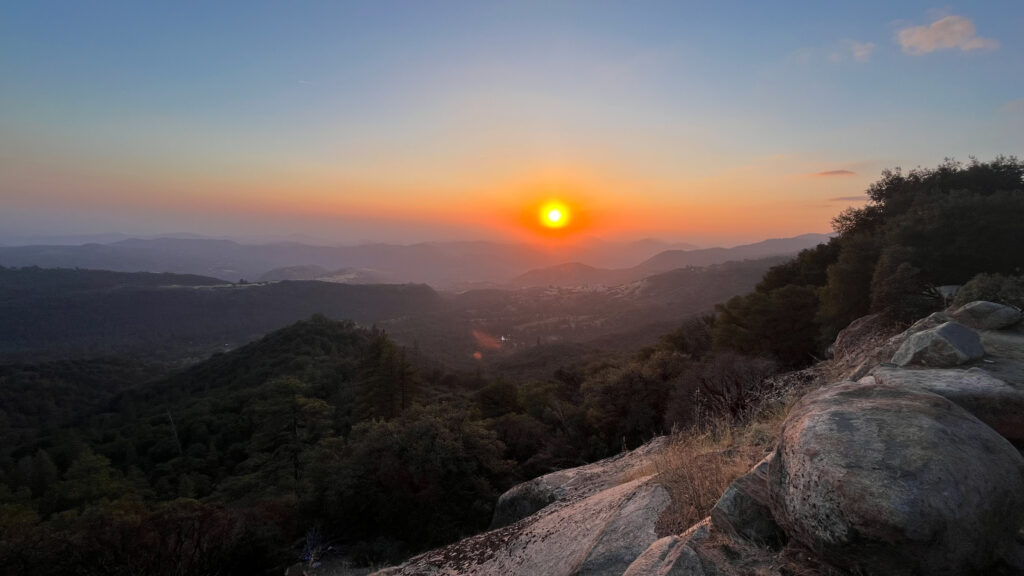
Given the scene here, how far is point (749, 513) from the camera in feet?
11.9

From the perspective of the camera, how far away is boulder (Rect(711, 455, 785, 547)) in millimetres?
3506

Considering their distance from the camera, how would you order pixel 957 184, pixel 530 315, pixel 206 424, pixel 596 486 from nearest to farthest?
pixel 596 486, pixel 957 184, pixel 206 424, pixel 530 315

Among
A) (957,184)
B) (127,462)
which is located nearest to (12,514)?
(127,462)

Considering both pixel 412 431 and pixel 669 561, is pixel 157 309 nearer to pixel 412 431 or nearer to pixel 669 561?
pixel 412 431

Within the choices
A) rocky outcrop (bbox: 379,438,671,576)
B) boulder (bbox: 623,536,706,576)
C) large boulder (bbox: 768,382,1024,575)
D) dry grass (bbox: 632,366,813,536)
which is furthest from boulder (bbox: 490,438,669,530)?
large boulder (bbox: 768,382,1024,575)

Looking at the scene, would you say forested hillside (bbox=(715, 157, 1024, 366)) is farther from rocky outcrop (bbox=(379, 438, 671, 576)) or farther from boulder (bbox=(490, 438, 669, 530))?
rocky outcrop (bbox=(379, 438, 671, 576))

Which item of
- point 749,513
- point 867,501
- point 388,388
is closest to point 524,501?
point 749,513

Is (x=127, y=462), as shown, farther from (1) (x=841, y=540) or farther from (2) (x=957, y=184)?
(2) (x=957, y=184)

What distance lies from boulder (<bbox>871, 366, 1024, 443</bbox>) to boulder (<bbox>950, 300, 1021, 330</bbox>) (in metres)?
4.14

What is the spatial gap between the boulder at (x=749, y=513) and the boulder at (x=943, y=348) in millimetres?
3872

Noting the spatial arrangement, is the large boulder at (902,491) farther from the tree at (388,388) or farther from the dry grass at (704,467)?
the tree at (388,388)

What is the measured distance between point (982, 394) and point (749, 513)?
314 cm

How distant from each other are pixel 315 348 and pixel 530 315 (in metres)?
83.1

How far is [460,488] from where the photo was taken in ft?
55.0
